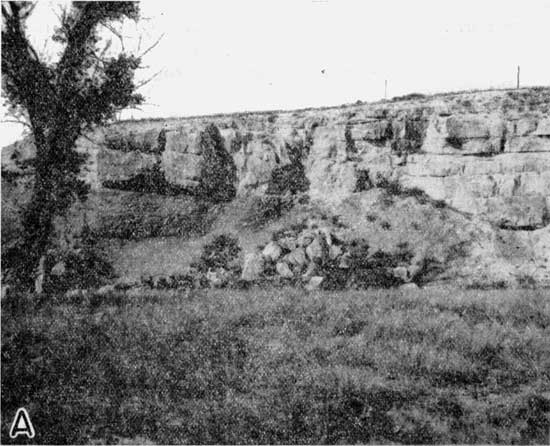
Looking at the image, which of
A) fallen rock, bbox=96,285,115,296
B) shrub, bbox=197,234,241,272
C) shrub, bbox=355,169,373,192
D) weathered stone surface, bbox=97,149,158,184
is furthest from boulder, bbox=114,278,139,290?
shrub, bbox=355,169,373,192

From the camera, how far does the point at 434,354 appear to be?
9570 millimetres

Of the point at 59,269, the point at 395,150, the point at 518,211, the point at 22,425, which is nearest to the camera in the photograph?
the point at 22,425

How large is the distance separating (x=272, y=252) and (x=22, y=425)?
48.3ft

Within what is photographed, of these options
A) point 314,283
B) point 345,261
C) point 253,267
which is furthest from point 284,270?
point 345,261

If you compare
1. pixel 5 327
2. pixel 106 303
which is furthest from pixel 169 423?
pixel 106 303

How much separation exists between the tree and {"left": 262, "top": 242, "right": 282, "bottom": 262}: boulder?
8.77 metres

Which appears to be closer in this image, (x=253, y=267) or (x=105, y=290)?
(x=105, y=290)

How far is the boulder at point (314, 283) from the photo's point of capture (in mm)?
17797

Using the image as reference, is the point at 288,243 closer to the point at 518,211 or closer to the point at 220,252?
the point at 220,252

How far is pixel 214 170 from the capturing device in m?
26.9

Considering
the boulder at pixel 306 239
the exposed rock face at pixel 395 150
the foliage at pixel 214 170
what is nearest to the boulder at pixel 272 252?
the boulder at pixel 306 239

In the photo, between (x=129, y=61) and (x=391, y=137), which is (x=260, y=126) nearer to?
A: (x=391, y=137)

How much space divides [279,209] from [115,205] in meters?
8.34

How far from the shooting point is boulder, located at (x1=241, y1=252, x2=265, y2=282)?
19.8 metres
